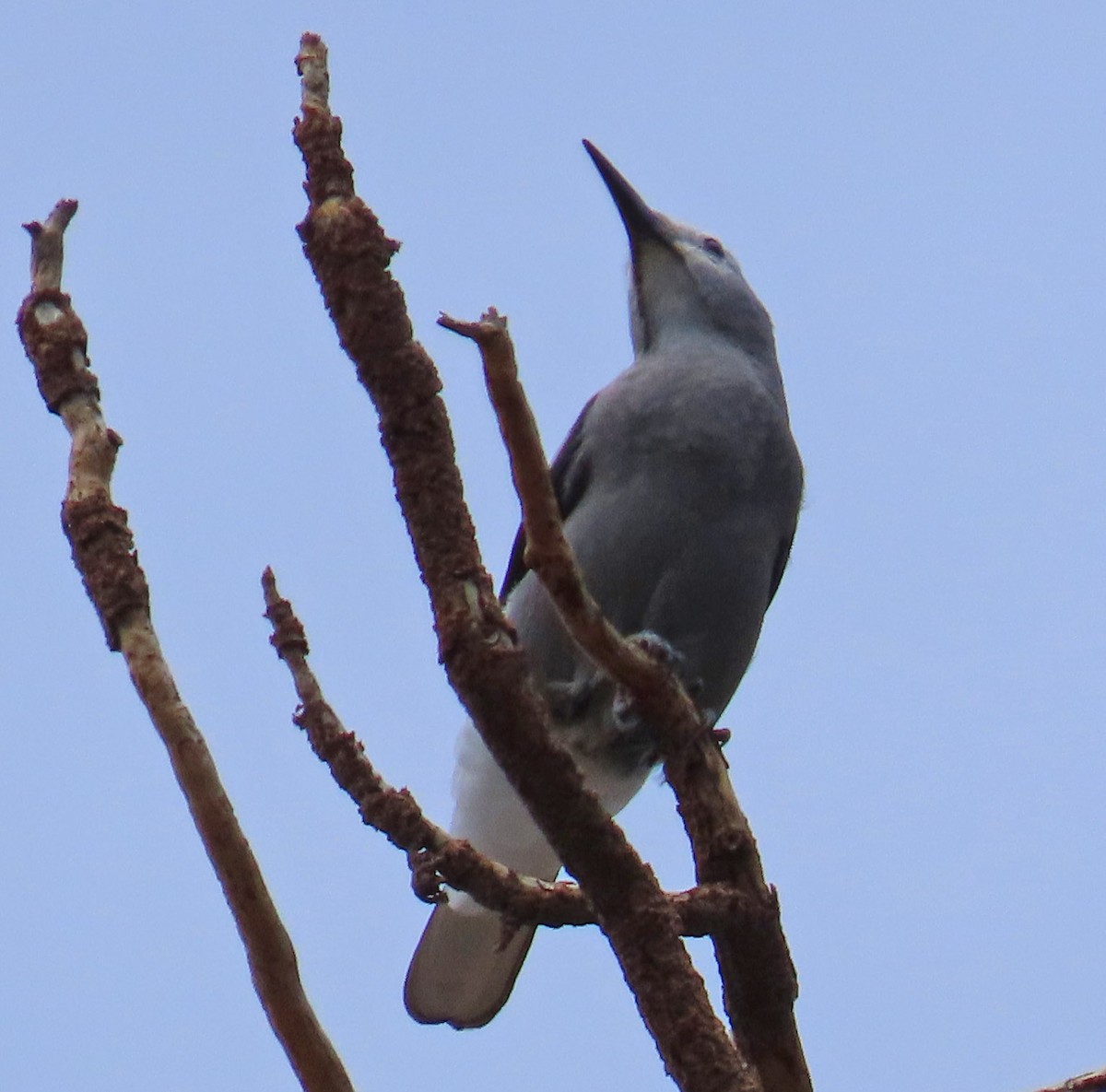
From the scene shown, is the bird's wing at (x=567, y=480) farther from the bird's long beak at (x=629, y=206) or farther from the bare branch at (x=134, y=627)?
the bare branch at (x=134, y=627)

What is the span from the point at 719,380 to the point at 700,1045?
2717 millimetres

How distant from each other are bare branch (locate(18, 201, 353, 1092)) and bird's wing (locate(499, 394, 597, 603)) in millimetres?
2235

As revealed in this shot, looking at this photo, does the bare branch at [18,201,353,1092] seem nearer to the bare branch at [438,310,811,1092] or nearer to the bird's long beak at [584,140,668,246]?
the bare branch at [438,310,811,1092]

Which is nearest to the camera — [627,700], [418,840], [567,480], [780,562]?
[418,840]

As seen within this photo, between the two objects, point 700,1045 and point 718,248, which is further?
point 718,248

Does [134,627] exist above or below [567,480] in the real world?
below

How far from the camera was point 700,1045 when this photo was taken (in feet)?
8.84

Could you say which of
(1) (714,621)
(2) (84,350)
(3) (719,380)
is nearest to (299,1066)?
(2) (84,350)

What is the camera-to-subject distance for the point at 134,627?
2.63 meters

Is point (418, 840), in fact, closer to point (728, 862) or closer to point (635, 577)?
point (728, 862)

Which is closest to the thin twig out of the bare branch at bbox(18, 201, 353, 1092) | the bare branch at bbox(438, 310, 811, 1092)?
the bare branch at bbox(438, 310, 811, 1092)

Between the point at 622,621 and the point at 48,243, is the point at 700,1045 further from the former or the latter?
the point at 622,621

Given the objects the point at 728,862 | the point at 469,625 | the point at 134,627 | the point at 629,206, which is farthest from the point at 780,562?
the point at 134,627

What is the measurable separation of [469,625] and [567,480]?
7.80ft
